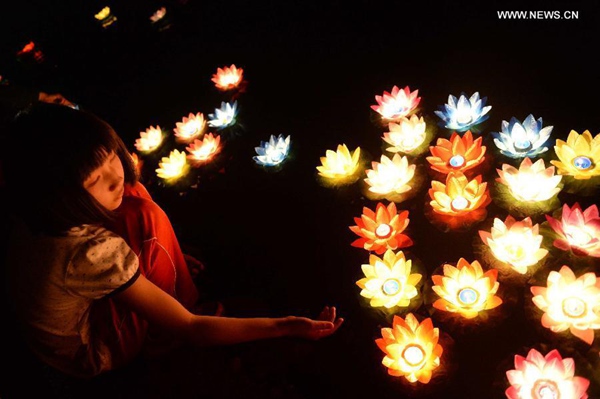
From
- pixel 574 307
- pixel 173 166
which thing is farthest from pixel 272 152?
pixel 574 307

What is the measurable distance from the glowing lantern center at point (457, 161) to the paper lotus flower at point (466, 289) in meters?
0.71

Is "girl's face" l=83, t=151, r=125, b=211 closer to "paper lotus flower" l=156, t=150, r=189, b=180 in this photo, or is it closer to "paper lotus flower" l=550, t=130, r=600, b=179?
"paper lotus flower" l=156, t=150, r=189, b=180

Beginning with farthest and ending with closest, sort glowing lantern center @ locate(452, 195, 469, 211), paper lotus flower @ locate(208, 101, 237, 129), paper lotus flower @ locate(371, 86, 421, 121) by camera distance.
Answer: paper lotus flower @ locate(208, 101, 237, 129) → paper lotus flower @ locate(371, 86, 421, 121) → glowing lantern center @ locate(452, 195, 469, 211)

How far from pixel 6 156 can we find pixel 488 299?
207 cm

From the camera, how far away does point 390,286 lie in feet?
6.30

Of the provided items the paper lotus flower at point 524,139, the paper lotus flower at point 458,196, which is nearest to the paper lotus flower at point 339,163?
the paper lotus flower at point 458,196

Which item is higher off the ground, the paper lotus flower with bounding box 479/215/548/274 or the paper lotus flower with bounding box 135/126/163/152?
the paper lotus flower with bounding box 479/215/548/274

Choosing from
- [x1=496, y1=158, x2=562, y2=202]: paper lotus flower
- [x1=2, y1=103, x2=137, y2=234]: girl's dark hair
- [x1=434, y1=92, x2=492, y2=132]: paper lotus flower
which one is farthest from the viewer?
[x1=434, y1=92, x2=492, y2=132]: paper lotus flower

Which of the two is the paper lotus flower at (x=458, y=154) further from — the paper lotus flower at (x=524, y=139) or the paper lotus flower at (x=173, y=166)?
the paper lotus flower at (x=173, y=166)

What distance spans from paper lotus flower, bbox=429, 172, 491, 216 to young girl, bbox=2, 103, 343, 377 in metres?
0.94

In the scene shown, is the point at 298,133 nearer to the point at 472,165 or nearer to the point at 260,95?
the point at 260,95

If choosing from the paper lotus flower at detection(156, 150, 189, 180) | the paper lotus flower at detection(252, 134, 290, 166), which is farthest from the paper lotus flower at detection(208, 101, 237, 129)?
the paper lotus flower at detection(252, 134, 290, 166)

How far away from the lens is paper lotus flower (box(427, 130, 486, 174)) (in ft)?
7.40

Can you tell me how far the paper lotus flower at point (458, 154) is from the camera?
2.26 m
